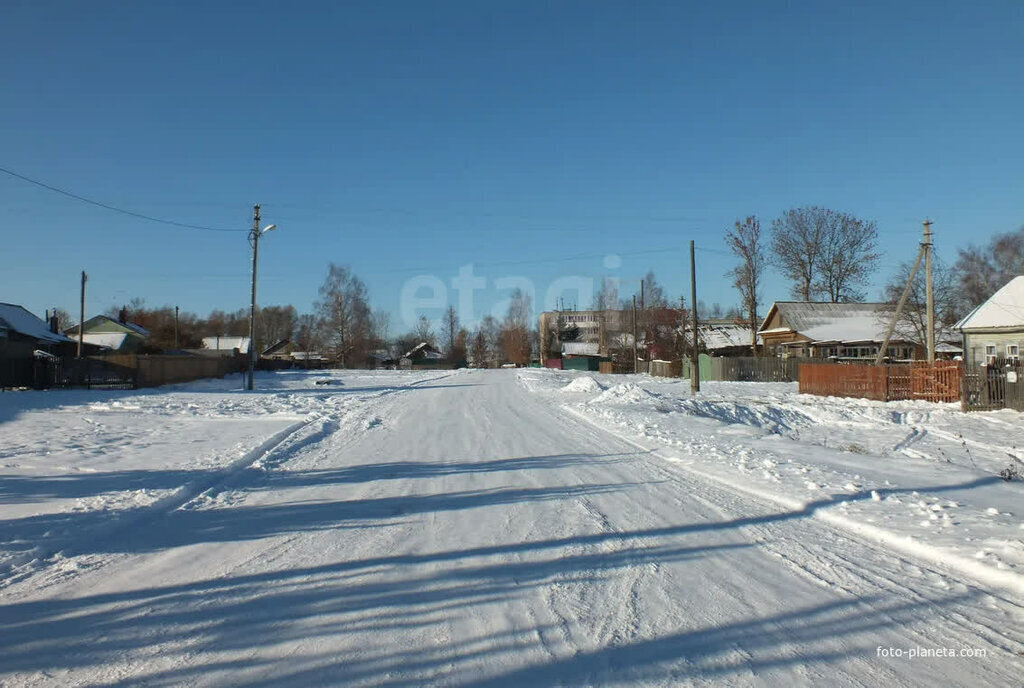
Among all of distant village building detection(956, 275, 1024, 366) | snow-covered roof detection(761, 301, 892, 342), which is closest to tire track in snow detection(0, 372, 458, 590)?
distant village building detection(956, 275, 1024, 366)

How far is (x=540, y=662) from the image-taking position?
4012 mm

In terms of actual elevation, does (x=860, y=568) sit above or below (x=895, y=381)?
below

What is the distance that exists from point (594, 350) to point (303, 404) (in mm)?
74579

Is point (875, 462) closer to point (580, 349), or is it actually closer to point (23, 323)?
point (23, 323)

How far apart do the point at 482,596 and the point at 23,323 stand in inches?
2057

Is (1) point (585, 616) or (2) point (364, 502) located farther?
(2) point (364, 502)

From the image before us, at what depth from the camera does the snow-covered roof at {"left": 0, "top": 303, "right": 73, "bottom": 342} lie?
43.1 metres

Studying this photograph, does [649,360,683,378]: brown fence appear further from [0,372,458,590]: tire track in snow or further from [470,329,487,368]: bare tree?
[470,329,487,368]: bare tree

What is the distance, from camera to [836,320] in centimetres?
5041

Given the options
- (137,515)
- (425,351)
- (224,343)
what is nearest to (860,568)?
(137,515)

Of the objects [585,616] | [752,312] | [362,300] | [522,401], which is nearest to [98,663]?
[585,616]

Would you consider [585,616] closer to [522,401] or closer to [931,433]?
[931,433]

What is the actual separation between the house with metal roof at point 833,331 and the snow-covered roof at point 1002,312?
12675 mm

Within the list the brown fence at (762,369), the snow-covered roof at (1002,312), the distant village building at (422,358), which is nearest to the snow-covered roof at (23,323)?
the brown fence at (762,369)
